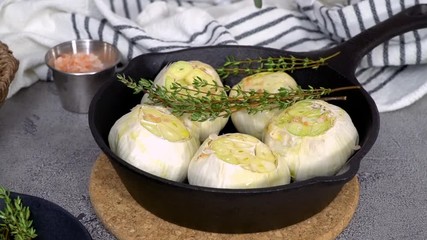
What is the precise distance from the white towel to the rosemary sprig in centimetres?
47

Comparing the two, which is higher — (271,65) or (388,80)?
(271,65)

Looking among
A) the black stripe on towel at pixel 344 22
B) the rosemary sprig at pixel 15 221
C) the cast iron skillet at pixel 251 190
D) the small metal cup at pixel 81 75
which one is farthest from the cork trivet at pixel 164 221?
the black stripe on towel at pixel 344 22

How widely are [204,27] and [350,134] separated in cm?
46

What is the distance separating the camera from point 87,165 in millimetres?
1025

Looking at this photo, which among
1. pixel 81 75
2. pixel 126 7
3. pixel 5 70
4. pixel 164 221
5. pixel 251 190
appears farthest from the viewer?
pixel 126 7

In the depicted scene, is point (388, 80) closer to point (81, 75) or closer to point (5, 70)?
point (81, 75)

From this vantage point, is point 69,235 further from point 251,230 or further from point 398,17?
point 398,17

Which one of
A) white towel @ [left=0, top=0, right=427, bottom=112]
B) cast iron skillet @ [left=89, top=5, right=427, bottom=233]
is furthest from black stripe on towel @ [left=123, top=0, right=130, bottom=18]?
cast iron skillet @ [left=89, top=5, right=427, bottom=233]

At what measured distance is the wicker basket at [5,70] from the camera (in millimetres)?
942

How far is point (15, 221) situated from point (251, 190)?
277 millimetres

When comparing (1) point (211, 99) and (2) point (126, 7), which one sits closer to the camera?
(1) point (211, 99)

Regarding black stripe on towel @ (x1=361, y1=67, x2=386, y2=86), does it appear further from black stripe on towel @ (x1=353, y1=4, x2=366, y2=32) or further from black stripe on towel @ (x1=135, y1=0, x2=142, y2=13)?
black stripe on towel @ (x1=135, y1=0, x2=142, y2=13)

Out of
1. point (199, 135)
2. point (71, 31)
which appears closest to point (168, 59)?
point (199, 135)

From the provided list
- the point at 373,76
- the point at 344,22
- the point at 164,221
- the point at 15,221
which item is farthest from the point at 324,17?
the point at 15,221
